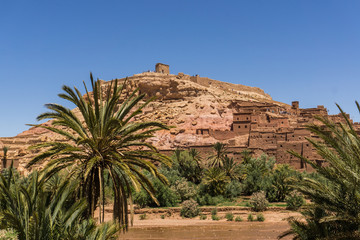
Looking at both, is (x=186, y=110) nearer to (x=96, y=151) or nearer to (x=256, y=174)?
(x=256, y=174)

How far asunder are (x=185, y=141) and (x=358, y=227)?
38.0 metres

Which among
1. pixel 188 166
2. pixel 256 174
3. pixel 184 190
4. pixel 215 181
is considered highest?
pixel 188 166

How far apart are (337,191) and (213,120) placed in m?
42.5

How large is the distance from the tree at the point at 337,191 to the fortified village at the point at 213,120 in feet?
85.0

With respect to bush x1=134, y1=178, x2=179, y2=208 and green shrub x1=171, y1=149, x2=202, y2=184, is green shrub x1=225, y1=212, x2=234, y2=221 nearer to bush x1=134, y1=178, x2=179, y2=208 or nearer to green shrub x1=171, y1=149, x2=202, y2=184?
bush x1=134, y1=178, x2=179, y2=208

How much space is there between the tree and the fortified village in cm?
2591

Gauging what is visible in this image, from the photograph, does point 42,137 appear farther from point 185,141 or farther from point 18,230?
point 18,230

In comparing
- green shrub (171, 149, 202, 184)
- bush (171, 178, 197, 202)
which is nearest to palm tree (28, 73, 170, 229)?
bush (171, 178, 197, 202)

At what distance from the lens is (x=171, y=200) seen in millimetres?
30047

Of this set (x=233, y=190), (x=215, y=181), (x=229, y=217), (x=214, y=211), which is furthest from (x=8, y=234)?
(x=233, y=190)

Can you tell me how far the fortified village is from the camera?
40531 mm

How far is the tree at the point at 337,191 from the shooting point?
746 cm

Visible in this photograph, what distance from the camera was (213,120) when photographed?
5069cm

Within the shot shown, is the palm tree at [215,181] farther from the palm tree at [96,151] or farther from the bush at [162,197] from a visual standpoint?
the palm tree at [96,151]
